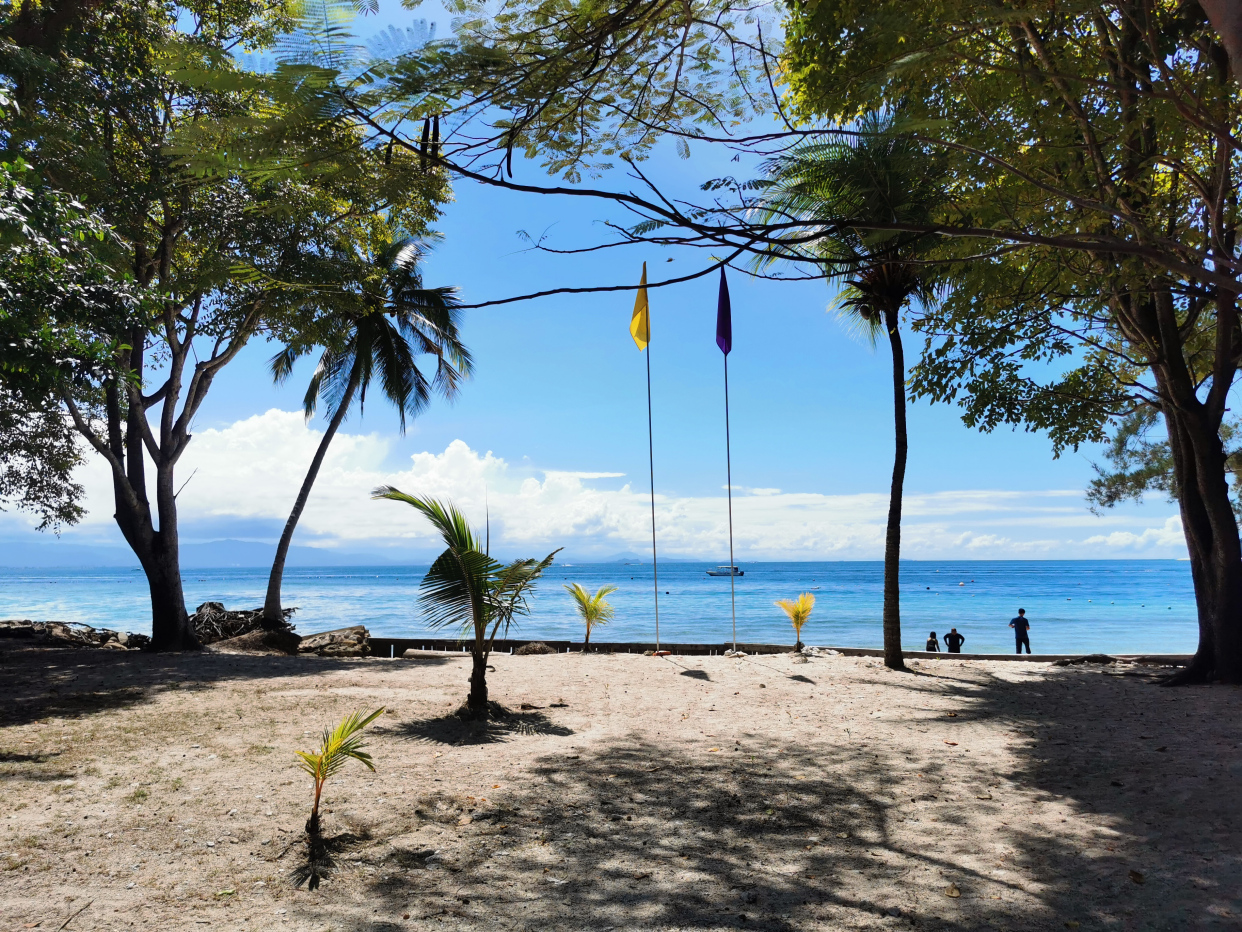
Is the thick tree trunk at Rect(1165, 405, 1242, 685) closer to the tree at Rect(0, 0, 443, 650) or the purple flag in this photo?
the purple flag

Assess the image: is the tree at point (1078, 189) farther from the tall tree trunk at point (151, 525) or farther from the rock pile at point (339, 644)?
the tall tree trunk at point (151, 525)

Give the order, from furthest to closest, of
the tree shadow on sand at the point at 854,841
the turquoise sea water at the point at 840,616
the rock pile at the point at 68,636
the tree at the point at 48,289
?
the turquoise sea water at the point at 840,616 → the rock pile at the point at 68,636 → the tree at the point at 48,289 → the tree shadow on sand at the point at 854,841

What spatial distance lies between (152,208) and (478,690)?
9.68 metres

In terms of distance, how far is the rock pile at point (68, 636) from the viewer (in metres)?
14.1

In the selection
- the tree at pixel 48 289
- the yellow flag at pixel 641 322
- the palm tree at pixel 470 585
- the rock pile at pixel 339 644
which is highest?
the yellow flag at pixel 641 322

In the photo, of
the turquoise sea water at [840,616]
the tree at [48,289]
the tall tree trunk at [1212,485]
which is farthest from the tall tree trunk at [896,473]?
the turquoise sea water at [840,616]

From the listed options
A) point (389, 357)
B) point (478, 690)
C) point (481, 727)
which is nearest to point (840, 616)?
point (389, 357)

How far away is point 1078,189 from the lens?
5871 millimetres

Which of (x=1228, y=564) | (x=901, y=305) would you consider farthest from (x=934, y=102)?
(x=1228, y=564)

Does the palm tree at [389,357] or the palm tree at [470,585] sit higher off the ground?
the palm tree at [389,357]

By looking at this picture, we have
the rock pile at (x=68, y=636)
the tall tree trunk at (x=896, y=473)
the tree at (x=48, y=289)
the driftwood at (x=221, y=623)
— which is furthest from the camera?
the driftwood at (x=221, y=623)

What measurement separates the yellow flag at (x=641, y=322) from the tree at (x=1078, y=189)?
5.21 m

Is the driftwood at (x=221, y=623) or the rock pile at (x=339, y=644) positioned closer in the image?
the rock pile at (x=339, y=644)

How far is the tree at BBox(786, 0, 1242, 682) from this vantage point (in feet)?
12.5
